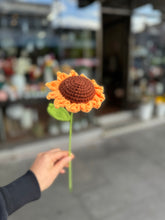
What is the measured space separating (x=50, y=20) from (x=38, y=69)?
0.86 metres

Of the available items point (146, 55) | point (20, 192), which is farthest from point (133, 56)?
point (20, 192)

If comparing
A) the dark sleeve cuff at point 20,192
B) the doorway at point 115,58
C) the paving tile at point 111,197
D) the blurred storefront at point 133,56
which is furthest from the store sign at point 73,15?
the dark sleeve cuff at point 20,192

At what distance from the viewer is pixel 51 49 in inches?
148

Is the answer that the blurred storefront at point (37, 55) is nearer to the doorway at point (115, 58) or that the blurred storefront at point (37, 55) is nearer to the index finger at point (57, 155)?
the doorway at point (115, 58)

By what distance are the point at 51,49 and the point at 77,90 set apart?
10.6 feet

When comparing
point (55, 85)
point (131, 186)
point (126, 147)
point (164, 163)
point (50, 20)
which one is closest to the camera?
point (55, 85)

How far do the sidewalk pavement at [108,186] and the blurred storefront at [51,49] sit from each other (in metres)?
0.85

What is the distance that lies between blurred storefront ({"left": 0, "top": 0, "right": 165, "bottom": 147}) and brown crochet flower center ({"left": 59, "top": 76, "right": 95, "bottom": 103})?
2418 mm

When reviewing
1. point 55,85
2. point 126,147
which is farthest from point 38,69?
point 55,85

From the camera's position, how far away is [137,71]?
15.5 ft

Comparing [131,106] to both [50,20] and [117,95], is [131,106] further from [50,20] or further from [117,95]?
[50,20]

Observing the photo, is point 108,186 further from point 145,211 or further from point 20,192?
point 20,192

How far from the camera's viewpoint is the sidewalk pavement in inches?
72.7

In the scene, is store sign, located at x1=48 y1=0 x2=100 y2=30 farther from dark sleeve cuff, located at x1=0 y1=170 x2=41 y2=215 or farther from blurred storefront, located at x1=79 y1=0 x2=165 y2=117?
dark sleeve cuff, located at x1=0 y1=170 x2=41 y2=215
